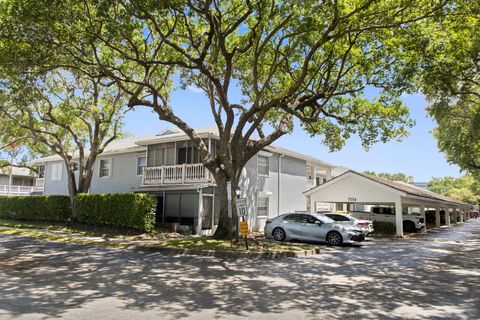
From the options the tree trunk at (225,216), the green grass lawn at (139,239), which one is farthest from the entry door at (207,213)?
the tree trunk at (225,216)

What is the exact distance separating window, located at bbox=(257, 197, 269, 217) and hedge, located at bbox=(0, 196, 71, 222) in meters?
13.3

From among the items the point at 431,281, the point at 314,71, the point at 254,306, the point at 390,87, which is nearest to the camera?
the point at 254,306

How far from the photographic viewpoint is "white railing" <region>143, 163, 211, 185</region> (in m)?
23.1

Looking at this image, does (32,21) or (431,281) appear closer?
(431,281)

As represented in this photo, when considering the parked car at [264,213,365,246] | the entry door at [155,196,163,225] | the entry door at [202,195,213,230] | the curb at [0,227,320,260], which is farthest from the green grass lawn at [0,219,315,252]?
the entry door at [155,196,163,225]

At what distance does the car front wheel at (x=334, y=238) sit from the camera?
18.5 metres

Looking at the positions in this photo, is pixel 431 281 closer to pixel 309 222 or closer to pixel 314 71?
pixel 309 222

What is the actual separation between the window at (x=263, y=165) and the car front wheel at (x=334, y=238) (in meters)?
9.39

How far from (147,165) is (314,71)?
14.2 meters

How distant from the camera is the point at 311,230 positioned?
1916 cm

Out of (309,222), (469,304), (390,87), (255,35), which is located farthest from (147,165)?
(469,304)

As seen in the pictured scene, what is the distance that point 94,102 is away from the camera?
954 inches

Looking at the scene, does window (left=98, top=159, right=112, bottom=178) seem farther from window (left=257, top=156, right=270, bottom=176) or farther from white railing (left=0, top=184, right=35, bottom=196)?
white railing (left=0, top=184, right=35, bottom=196)

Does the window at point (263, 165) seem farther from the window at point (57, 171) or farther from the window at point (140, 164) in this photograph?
the window at point (57, 171)
